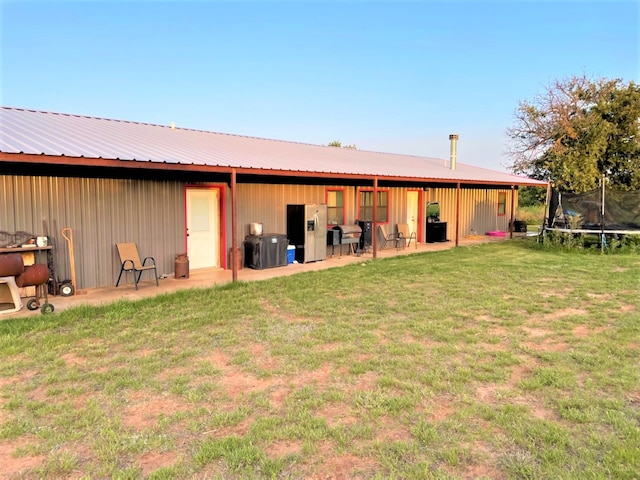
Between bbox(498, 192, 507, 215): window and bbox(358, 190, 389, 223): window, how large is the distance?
25.8 feet

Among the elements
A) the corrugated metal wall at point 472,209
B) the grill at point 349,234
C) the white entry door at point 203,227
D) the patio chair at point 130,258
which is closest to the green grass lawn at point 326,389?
the patio chair at point 130,258

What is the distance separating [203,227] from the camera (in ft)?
29.6

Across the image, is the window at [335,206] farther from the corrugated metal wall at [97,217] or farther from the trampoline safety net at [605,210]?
the trampoline safety net at [605,210]

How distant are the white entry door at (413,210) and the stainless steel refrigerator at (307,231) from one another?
4.63m

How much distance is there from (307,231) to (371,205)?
10.6ft

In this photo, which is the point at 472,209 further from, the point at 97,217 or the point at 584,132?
the point at 97,217

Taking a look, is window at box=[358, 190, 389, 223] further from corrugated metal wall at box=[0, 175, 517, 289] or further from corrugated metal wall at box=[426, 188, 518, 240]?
corrugated metal wall at box=[0, 175, 517, 289]

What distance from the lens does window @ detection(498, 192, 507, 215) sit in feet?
61.0

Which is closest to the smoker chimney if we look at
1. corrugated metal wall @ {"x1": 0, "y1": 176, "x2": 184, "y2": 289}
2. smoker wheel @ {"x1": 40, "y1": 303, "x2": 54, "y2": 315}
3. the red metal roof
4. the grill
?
the red metal roof

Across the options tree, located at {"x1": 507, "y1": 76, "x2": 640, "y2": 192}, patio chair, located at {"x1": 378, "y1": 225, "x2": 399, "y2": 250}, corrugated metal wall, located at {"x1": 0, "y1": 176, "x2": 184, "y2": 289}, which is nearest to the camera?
corrugated metal wall, located at {"x1": 0, "y1": 176, "x2": 184, "y2": 289}

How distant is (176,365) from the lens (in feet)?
12.5

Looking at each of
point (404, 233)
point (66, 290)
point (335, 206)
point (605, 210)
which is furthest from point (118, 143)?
point (605, 210)

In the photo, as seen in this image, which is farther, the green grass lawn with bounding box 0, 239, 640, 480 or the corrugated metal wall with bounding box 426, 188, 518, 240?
the corrugated metal wall with bounding box 426, 188, 518, 240

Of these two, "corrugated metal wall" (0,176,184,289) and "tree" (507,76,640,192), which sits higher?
"tree" (507,76,640,192)
